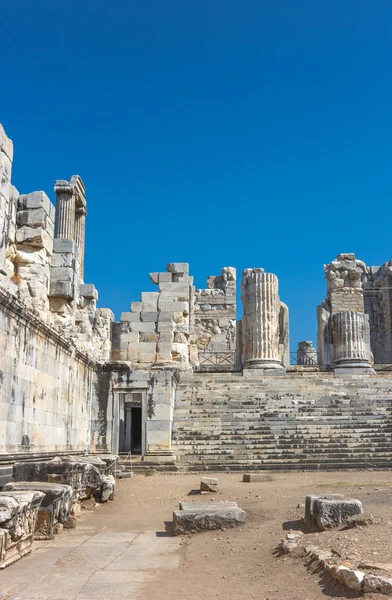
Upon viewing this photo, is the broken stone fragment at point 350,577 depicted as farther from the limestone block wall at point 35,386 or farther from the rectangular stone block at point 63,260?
the rectangular stone block at point 63,260

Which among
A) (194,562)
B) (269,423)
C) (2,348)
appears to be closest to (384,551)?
(194,562)

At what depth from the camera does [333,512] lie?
6609 mm

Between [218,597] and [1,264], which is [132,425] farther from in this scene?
[218,597]

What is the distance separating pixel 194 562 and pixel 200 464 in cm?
931

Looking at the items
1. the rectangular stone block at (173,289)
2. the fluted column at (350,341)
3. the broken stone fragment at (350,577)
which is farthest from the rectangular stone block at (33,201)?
the fluted column at (350,341)

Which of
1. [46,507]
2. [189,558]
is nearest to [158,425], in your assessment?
[46,507]

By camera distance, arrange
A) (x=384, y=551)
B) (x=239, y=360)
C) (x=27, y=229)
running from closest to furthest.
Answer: (x=384, y=551) < (x=27, y=229) < (x=239, y=360)

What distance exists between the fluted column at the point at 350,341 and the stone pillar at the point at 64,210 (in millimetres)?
10727

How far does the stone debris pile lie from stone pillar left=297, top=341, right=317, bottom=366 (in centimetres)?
3117

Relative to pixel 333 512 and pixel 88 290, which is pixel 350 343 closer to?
pixel 88 290

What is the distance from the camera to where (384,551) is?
5.14m

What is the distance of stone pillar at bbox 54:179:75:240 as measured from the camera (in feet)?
66.2

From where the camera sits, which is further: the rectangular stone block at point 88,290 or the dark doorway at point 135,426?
the dark doorway at point 135,426

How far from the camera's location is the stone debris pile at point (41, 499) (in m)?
5.73
